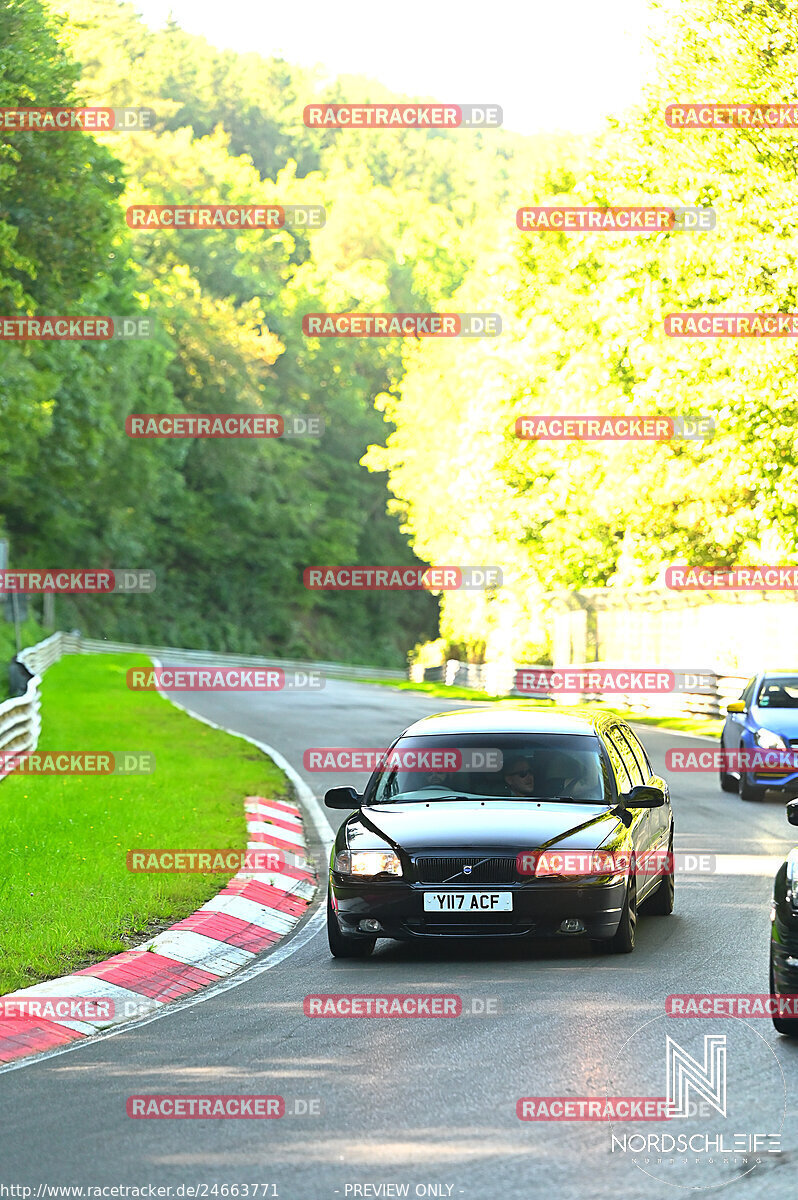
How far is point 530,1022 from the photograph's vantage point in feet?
26.1

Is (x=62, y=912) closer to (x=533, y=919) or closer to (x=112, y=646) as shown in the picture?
(x=533, y=919)

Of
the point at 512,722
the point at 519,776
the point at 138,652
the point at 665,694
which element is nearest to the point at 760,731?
the point at 512,722

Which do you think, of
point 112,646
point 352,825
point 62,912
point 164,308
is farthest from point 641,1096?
point 164,308

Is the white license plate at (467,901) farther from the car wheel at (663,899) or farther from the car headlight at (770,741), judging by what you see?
the car headlight at (770,741)

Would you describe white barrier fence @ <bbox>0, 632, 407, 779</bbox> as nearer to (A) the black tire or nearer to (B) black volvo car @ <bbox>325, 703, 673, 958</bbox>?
(B) black volvo car @ <bbox>325, 703, 673, 958</bbox>

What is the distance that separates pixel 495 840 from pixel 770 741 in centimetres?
1109

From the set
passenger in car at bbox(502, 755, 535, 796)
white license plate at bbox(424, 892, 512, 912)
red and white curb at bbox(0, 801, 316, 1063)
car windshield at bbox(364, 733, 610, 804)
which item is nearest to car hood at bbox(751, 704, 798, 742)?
red and white curb at bbox(0, 801, 316, 1063)

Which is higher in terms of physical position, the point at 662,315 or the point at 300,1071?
the point at 662,315

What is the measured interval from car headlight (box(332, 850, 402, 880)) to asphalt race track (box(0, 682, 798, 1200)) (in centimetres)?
55

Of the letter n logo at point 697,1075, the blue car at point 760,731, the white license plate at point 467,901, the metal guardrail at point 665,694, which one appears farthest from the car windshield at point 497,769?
the metal guardrail at point 665,694

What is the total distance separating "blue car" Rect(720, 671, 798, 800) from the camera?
1989 centimetres

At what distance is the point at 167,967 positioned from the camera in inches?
384

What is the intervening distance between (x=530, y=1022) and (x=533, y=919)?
→ 1542 mm

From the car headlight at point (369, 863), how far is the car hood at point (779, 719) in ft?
37.1
